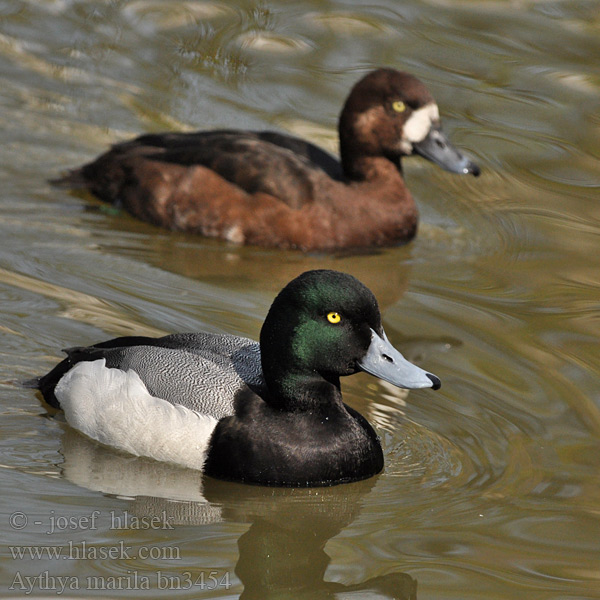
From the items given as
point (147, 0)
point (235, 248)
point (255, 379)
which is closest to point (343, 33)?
point (147, 0)

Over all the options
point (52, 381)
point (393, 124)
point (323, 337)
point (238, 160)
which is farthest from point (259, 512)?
point (393, 124)

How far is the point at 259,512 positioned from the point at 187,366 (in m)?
0.83

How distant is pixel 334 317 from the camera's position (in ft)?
17.5

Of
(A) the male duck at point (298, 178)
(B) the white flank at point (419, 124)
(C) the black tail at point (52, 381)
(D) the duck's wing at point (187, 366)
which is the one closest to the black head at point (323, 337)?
(D) the duck's wing at point (187, 366)

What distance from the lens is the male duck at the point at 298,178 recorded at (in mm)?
8250

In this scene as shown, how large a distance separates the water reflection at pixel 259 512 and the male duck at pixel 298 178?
9.56ft

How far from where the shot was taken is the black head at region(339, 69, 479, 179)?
28.0 ft

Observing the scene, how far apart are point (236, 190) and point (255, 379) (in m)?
2.91

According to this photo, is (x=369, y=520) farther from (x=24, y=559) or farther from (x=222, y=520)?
(x=24, y=559)

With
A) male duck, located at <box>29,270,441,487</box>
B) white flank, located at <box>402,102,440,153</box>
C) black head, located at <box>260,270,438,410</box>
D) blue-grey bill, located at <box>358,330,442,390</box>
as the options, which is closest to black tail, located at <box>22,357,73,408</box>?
male duck, located at <box>29,270,441,487</box>

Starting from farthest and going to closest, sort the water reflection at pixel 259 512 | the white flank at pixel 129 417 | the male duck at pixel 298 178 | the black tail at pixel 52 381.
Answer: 1. the male duck at pixel 298 178
2. the black tail at pixel 52 381
3. the white flank at pixel 129 417
4. the water reflection at pixel 259 512

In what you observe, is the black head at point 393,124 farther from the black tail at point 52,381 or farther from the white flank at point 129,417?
the white flank at point 129,417

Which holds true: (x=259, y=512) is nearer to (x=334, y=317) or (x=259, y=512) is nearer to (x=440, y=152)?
(x=334, y=317)

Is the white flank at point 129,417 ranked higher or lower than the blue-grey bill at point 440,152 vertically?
lower
